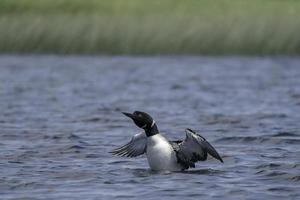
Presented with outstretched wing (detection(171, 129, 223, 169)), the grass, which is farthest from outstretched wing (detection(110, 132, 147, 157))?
the grass

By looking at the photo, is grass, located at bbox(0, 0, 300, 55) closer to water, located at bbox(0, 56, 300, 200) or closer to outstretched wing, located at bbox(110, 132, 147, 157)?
water, located at bbox(0, 56, 300, 200)

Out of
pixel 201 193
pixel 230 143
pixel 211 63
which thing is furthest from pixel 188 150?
pixel 211 63

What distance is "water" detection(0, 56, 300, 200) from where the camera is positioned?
10.6 meters

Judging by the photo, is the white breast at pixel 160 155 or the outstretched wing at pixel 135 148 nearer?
the white breast at pixel 160 155

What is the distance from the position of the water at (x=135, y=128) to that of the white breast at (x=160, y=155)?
18cm

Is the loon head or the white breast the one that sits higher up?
the loon head

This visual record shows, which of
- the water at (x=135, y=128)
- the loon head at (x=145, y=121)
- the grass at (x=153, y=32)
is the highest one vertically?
the grass at (x=153, y=32)

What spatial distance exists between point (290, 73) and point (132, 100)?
6779 millimetres

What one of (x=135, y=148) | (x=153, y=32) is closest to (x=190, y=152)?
(x=135, y=148)

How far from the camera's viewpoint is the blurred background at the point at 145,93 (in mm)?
10984

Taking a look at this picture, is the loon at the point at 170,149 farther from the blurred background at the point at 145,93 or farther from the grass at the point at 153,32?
the grass at the point at 153,32

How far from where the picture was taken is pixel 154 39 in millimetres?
28891

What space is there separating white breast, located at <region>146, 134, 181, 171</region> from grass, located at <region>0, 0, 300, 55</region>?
55.5 ft

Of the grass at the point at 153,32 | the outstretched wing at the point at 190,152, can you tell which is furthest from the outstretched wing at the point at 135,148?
the grass at the point at 153,32
